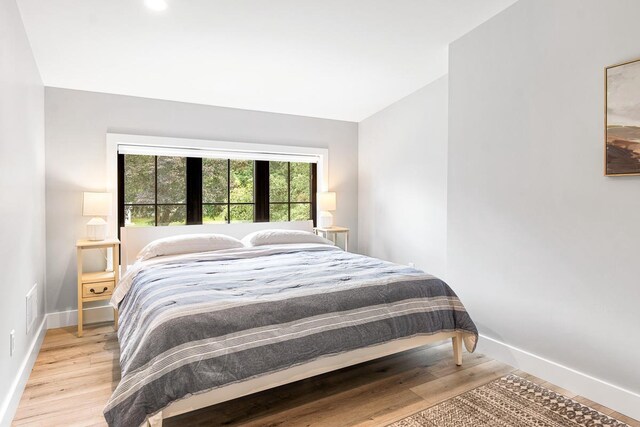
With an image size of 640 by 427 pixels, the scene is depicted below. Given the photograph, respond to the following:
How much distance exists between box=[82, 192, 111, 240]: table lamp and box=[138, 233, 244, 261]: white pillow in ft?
1.28

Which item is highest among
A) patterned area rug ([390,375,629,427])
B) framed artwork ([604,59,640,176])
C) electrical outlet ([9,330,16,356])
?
framed artwork ([604,59,640,176])

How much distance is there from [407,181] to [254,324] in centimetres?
280

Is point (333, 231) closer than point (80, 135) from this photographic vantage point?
No

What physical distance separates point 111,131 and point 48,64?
0.76m

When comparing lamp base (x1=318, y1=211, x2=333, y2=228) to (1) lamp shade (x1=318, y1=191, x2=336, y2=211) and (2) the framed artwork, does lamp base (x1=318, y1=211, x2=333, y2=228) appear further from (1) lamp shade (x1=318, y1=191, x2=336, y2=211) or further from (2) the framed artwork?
(2) the framed artwork

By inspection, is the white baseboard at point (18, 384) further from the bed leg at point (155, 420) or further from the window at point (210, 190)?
the window at point (210, 190)

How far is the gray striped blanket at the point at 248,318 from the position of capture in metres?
1.72

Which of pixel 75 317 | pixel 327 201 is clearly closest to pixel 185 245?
pixel 75 317

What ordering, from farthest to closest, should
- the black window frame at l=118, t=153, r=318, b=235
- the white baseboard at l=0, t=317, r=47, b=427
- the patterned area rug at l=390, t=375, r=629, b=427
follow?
1. the black window frame at l=118, t=153, r=318, b=235
2. the patterned area rug at l=390, t=375, r=629, b=427
3. the white baseboard at l=0, t=317, r=47, b=427

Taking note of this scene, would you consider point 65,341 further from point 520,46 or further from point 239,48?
point 520,46

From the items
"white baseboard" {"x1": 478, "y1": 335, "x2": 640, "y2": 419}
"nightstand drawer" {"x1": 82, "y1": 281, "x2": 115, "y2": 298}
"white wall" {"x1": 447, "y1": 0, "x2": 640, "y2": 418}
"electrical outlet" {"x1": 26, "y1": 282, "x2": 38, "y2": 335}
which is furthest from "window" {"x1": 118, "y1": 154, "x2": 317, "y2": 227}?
"white baseboard" {"x1": 478, "y1": 335, "x2": 640, "y2": 419}

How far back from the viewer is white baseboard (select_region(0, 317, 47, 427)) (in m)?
1.86

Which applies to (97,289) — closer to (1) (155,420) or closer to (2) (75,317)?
(2) (75,317)

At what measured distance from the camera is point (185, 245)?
3420 mm
